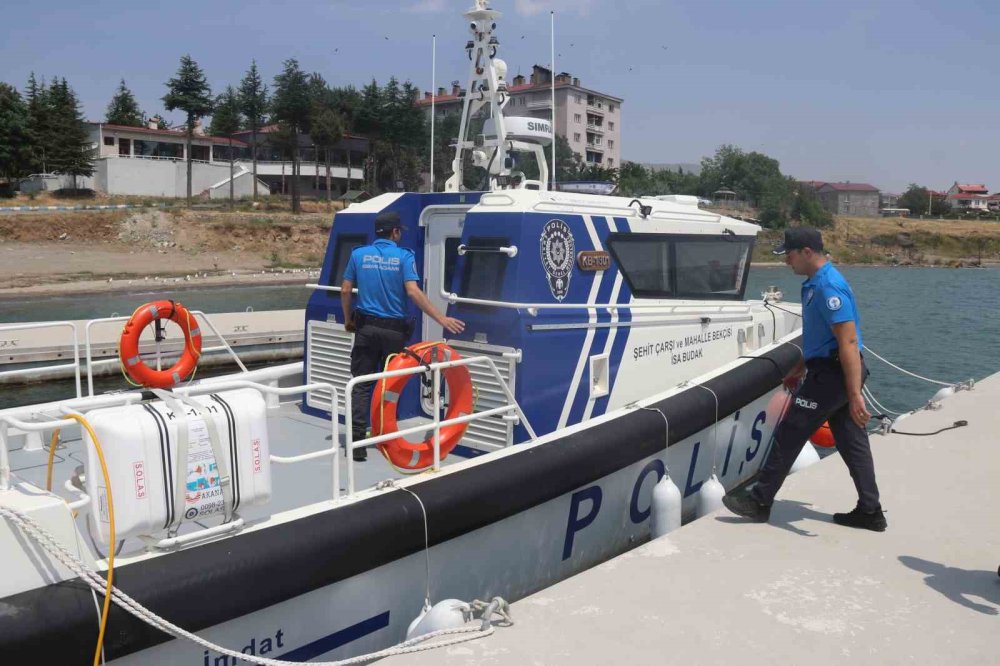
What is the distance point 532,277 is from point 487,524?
161cm

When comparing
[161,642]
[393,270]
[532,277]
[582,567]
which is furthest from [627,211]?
[161,642]

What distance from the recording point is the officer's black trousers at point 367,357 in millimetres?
5105

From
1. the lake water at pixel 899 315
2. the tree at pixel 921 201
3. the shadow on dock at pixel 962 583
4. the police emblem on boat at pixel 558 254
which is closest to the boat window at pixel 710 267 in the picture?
the police emblem on boat at pixel 558 254

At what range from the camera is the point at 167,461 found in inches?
127

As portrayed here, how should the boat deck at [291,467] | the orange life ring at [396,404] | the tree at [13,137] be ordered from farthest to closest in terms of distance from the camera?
the tree at [13,137], the boat deck at [291,467], the orange life ring at [396,404]

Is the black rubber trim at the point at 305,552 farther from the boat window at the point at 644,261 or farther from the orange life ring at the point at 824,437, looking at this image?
the orange life ring at the point at 824,437

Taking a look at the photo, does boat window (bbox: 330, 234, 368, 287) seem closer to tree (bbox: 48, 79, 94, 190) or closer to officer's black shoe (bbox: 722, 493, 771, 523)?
officer's black shoe (bbox: 722, 493, 771, 523)

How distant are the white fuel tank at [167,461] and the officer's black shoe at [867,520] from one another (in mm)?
3206

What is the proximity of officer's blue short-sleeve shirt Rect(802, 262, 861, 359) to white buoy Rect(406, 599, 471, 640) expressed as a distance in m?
2.30

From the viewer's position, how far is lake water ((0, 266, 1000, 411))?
15238mm

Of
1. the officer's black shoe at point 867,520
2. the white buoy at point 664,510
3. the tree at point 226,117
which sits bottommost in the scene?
the white buoy at point 664,510

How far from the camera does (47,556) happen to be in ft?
10.3

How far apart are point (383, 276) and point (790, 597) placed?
2.85 metres

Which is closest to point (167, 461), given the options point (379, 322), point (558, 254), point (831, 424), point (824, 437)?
point (379, 322)
